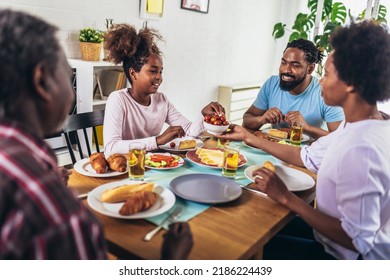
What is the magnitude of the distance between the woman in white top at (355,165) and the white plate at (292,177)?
6.1 inches

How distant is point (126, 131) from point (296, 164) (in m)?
0.92

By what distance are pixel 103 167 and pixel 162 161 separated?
0.25 meters

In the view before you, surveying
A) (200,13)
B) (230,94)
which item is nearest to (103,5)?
(200,13)

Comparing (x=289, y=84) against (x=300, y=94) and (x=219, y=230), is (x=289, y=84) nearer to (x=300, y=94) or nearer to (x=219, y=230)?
(x=300, y=94)

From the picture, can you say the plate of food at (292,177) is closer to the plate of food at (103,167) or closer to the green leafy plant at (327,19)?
the plate of food at (103,167)

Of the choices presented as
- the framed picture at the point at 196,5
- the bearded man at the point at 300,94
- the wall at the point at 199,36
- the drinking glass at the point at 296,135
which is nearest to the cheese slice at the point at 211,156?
the drinking glass at the point at 296,135

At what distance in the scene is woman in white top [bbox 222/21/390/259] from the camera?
1.09m

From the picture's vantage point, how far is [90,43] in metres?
2.78

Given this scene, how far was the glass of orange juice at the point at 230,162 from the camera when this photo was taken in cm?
144

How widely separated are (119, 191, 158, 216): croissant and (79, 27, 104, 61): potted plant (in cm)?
197

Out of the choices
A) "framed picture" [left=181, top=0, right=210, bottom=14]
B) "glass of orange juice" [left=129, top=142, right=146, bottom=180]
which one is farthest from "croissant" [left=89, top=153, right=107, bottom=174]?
"framed picture" [left=181, top=0, right=210, bottom=14]
